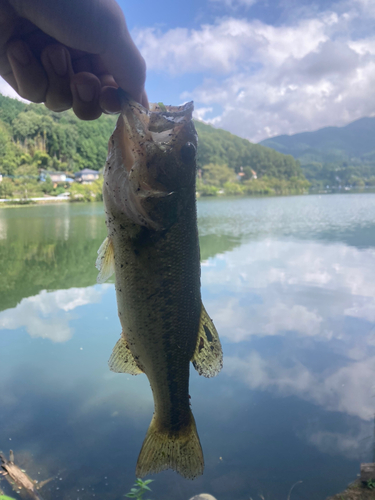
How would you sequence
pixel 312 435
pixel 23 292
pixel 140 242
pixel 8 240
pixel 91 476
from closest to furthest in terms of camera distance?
pixel 140 242
pixel 91 476
pixel 312 435
pixel 23 292
pixel 8 240

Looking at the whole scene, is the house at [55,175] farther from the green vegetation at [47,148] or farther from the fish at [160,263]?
the fish at [160,263]

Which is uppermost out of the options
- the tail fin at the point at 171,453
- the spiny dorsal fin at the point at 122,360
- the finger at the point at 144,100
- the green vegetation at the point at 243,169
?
the green vegetation at the point at 243,169

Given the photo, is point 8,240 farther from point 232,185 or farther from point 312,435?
point 232,185

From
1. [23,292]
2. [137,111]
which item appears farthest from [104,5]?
[23,292]

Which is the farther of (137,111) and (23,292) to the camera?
(23,292)

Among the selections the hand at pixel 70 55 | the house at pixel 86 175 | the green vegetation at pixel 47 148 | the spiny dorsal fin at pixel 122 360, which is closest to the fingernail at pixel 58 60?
the hand at pixel 70 55

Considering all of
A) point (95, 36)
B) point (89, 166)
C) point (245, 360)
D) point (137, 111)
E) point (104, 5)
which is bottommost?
point (245, 360)

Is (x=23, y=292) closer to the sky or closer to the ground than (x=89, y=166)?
closer to the ground
